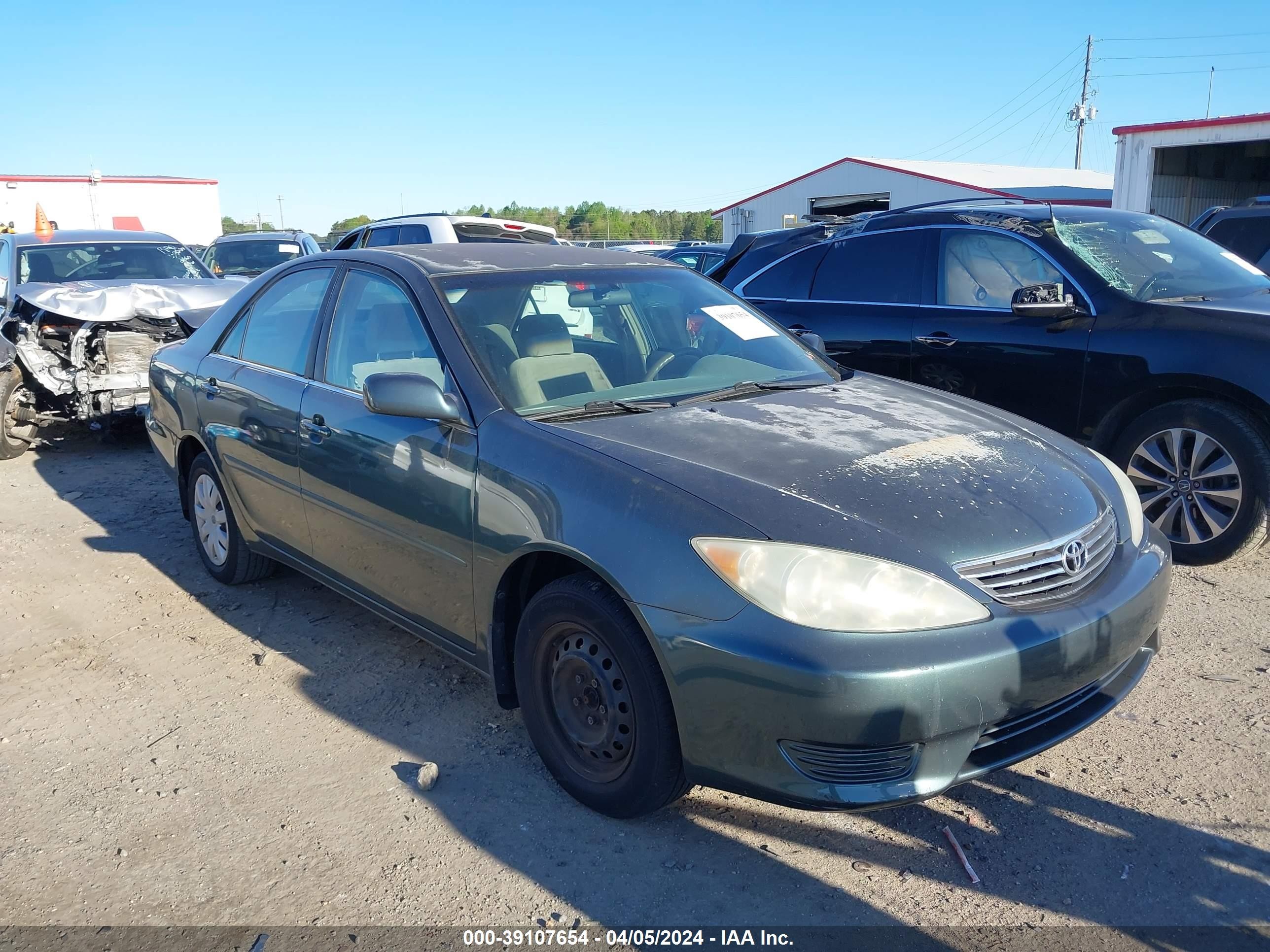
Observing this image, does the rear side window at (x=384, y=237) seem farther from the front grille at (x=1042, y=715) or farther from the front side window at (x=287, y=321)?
the front grille at (x=1042, y=715)

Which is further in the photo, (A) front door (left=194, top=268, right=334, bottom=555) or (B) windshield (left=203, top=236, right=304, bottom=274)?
(B) windshield (left=203, top=236, right=304, bottom=274)

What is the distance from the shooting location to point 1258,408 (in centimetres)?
458

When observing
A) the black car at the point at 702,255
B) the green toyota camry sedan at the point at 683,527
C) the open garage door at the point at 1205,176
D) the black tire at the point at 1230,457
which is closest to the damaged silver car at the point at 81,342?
the green toyota camry sedan at the point at 683,527

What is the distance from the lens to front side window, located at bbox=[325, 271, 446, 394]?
3.58 metres

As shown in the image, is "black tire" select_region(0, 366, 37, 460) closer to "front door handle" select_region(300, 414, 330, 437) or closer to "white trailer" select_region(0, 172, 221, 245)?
"front door handle" select_region(300, 414, 330, 437)

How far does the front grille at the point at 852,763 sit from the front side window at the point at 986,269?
3.55m

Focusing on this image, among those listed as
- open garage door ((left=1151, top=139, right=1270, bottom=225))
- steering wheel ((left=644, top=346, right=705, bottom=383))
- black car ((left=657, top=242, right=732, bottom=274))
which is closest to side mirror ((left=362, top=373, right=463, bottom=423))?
steering wheel ((left=644, top=346, right=705, bottom=383))

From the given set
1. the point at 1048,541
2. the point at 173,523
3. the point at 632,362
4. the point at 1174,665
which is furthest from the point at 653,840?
the point at 173,523

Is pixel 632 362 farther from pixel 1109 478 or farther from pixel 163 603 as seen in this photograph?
pixel 163 603

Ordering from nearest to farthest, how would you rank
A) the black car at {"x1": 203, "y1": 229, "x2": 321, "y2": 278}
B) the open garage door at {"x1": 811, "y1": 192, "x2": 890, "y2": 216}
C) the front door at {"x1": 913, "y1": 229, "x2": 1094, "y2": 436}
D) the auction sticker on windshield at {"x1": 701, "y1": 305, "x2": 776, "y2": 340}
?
the auction sticker on windshield at {"x1": 701, "y1": 305, "x2": 776, "y2": 340} < the front door at {"x1": 913, "y1": 229, "x2": 1094, "y2": 436} < the black car at {"x1": 203, "y1": 229, "x2": 321, "y2": 278} < the open garage door at {"x1": 811, "y1": 192, "x2": 890, "y2": 216}

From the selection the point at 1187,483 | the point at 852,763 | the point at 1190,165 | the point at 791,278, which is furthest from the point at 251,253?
the point at 1190,165

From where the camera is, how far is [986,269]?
5.65m

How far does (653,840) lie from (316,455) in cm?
200

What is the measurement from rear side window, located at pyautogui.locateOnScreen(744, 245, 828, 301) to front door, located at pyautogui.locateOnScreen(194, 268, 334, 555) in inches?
129
